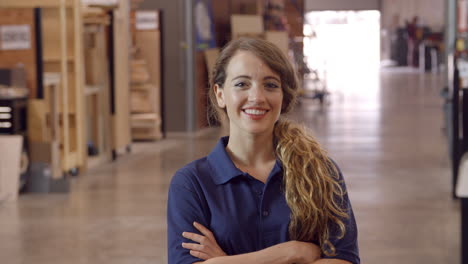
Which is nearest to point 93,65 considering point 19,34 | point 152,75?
point 19,34

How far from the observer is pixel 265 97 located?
207 cm

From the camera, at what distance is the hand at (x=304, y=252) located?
208cm

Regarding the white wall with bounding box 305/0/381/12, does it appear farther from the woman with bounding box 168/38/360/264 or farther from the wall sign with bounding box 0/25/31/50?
the woman with bounding box 168/38/360/264

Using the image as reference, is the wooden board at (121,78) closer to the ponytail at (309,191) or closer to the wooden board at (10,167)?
the wooden board at (10,167)

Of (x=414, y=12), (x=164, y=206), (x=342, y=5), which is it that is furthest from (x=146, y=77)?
(x=342, y=5)

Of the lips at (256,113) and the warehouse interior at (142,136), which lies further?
the warehouse interior at (142,136)

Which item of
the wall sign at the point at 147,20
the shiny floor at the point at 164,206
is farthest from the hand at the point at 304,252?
the wall sign at the point at 147,20

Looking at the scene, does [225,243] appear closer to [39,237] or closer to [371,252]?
[371,252]

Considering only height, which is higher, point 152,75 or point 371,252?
point 152,75

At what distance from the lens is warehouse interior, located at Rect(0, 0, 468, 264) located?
5.16 meters

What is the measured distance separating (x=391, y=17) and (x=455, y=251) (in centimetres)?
3523

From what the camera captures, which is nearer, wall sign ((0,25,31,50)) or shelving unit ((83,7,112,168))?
wall sign ((0,25,31,50))

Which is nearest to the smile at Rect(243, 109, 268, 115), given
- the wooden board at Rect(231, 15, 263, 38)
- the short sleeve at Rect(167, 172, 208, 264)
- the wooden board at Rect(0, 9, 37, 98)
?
the short sleeve at Rect(167, 172, 208, 264)

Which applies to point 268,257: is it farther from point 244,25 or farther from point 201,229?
point 244,25
